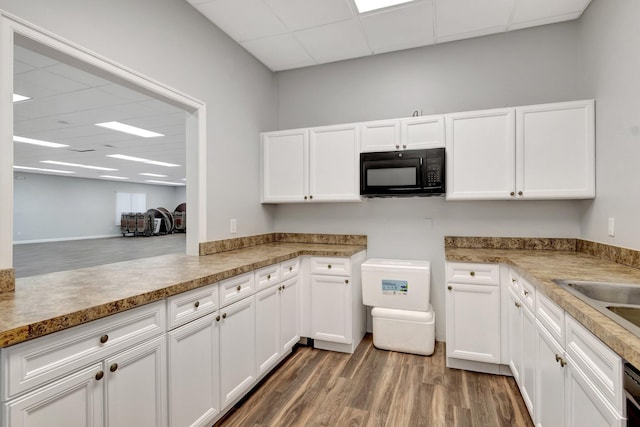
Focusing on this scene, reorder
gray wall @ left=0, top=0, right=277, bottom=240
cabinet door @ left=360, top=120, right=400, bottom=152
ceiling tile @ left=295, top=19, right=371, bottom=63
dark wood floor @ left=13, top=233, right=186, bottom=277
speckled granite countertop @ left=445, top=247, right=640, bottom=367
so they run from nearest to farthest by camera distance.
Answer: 1. speckled granite countertop @ left=445, top=247, right=640, bottom=367
2. gray wall @ left=0, top=0, right=277, bottom=240
3. ceiling tile @ left=295, top=19, right=371, bottom=63
4. cabinet door @ left=360, top=120, right=400, bottom=152
5. dark wood floor @ left=13, top=233, right=186, bottom=277

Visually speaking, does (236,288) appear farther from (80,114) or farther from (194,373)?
(80,114)

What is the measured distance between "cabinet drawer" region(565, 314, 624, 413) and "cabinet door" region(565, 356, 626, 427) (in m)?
0.02

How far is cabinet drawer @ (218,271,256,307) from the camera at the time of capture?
6.33 feet

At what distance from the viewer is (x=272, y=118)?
12.0 ft

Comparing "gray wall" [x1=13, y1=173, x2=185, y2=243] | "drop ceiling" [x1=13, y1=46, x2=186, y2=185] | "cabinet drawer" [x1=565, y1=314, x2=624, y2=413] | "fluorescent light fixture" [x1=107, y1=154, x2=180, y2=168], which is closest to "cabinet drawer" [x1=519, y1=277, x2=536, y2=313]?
"cabinet drawer" [x1=565, y1=314, x2=624, y2=413]

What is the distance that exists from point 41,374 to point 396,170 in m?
2.57

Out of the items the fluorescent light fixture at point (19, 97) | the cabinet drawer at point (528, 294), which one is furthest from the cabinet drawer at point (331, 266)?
the fluorescent light fixture at point (19, 97)

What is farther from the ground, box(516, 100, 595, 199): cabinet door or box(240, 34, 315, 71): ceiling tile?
box(240, 34, 315, 71): ceiling tile

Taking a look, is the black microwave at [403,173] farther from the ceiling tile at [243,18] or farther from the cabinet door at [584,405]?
the cabinet door at [584,405]

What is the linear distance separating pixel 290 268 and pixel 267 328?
55cm

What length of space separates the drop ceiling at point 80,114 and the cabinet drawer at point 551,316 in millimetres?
2730

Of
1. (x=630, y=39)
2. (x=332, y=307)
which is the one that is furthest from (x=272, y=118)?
(x=630, y=39)

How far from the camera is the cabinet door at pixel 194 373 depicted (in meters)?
1.57

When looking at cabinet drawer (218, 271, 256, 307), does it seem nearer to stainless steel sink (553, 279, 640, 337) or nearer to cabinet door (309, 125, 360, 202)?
cabinet door (309, 125, 360, 202)
